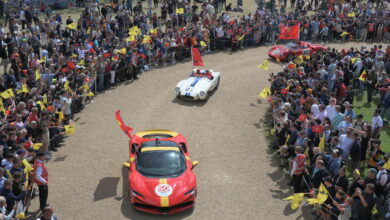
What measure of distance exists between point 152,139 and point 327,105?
754 cm

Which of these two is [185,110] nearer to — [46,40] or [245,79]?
[245,79]

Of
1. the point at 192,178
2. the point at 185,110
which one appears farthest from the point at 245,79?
the point at 192,178

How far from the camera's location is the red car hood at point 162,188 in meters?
13.0


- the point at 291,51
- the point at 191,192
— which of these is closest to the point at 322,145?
the point at 191,192

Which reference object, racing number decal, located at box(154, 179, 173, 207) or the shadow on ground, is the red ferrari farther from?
the shadow on ground

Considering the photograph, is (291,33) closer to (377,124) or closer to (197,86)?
(197,86)

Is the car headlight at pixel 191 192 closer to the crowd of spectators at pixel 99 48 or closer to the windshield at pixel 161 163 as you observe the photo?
the windshield at pixel 161 163

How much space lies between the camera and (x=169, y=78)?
85.2 ft

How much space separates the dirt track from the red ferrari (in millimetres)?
485

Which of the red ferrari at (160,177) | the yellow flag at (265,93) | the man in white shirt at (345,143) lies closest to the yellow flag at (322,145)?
the man in white shirt at (345,143)

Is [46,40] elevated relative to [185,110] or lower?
elevated

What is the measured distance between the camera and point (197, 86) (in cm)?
2233

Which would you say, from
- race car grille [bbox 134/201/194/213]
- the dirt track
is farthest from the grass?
race car grille [bbox 134/201/194/213]

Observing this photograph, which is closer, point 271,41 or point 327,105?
point 327,105
